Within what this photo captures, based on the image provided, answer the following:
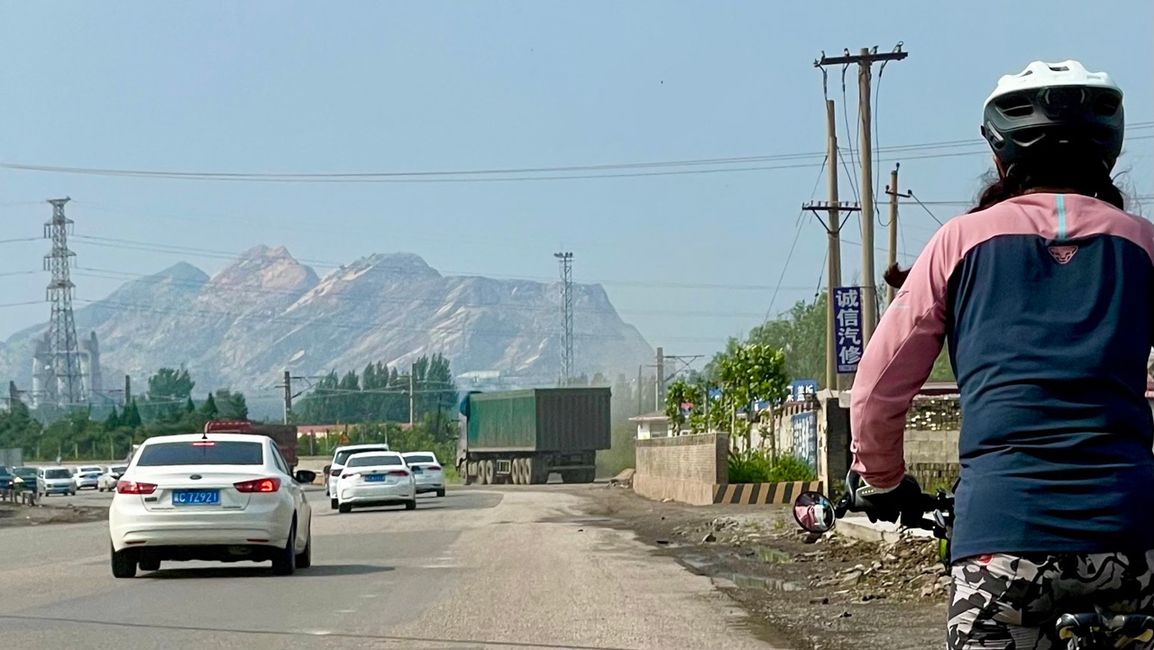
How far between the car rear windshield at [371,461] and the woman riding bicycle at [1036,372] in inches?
1385

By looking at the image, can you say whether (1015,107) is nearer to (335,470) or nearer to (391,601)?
(391,601)

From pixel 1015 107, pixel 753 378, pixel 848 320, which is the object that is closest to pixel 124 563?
pixel 1015 107

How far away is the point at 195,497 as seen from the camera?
664 inches

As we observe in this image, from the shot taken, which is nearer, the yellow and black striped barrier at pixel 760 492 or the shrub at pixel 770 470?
the yellow and black striped barrier at pixel 760 492

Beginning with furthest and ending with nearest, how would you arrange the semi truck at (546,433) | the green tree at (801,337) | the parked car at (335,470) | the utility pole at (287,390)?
1. the utility pole at (287,390)
2. the green tree at (801,337)
3. the semi truck at (546,433)
4. the parked car at (335,470)

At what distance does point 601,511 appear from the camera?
37.1 metres

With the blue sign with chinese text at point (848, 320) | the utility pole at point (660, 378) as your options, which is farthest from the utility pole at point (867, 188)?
the utility pole at point (660, 378)

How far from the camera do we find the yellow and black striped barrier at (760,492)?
33.7m

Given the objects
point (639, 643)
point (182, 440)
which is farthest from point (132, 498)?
point (639, 643)

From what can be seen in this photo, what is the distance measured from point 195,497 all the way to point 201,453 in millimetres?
863

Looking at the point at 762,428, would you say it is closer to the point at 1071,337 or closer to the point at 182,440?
the point at 182,440

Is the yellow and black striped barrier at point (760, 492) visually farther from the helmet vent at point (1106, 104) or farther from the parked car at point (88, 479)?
the parked car at point (88, 479)

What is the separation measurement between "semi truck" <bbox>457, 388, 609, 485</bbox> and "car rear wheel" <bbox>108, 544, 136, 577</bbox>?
53.4 m

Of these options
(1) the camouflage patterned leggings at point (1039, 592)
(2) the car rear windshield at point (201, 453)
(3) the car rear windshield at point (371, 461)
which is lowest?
(3) the car rear windshield at point (371, 461)
